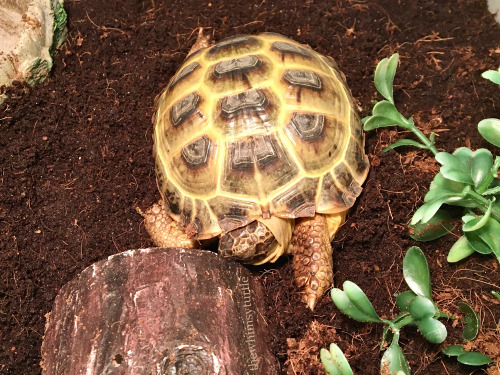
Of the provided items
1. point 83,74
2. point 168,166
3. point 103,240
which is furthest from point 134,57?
point 103,240

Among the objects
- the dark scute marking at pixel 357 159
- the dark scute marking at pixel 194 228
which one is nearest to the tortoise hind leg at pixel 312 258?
the dark scute marking at pixel 357 159

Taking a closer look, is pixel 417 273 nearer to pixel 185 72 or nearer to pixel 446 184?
pixel 446 184

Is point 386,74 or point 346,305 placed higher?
point 386,74

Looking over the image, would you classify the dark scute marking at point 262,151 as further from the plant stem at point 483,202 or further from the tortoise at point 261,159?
the plant stem at point 483,202

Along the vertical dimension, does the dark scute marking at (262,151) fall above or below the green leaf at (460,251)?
above

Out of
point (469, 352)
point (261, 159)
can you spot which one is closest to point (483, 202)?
point (469, 352)

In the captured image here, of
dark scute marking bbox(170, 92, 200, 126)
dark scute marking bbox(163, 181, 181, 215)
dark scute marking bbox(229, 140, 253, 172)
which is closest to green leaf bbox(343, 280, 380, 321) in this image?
dark scute marking bbox(229, 140, 253, 172)

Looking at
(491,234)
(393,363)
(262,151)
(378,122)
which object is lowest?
(393,363)
